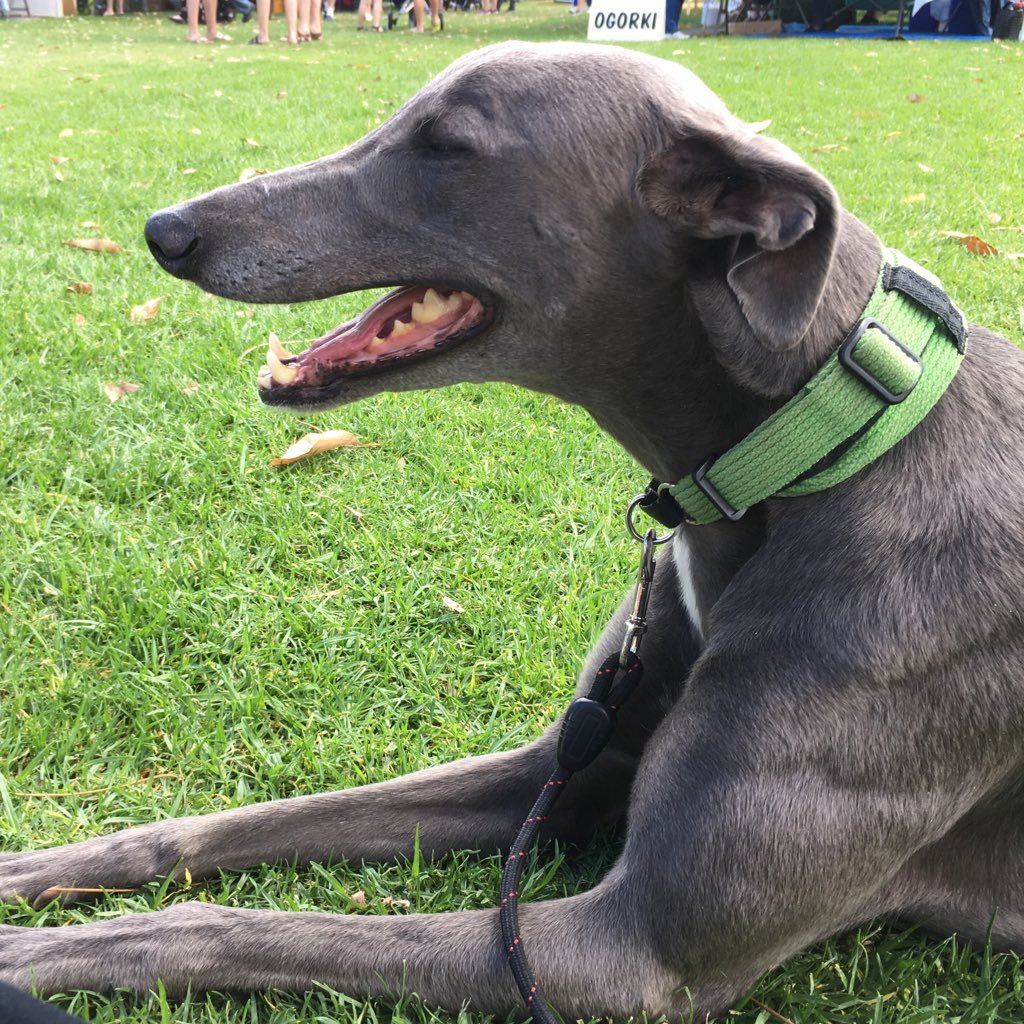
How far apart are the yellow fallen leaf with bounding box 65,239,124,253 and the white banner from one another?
12108mm

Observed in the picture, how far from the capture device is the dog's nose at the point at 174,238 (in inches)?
88.9

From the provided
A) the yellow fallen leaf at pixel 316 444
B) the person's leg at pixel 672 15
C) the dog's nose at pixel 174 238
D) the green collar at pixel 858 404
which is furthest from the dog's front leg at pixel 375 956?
the person's leg at pixel 672 15

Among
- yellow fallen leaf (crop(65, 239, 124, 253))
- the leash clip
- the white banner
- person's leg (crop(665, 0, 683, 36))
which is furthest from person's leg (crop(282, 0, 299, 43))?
the leash clip

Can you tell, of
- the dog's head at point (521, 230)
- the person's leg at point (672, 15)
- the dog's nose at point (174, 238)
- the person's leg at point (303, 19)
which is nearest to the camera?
the dog's head at point (521, 230)

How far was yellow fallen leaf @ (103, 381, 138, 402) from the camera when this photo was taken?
4.16 meters

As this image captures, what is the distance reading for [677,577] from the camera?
2.43 m

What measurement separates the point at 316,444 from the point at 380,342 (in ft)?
5.07

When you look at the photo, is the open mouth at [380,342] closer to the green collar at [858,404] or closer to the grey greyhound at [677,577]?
the grey greyhound at [677,577]

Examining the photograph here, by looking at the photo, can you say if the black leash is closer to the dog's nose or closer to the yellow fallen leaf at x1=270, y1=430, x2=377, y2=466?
the dog's nose

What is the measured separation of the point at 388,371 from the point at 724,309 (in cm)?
74

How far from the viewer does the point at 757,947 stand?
186 cm

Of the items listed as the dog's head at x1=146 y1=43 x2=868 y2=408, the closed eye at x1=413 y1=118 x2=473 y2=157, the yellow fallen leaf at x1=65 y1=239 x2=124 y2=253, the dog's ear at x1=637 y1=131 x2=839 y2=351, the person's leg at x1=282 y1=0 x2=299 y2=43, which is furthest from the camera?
the person's leg at x1=282 y1=0 x2=299 y2=43

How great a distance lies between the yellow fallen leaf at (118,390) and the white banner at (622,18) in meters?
13.7

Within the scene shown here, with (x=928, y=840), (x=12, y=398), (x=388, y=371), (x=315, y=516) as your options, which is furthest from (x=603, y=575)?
(x=12, y=398)
